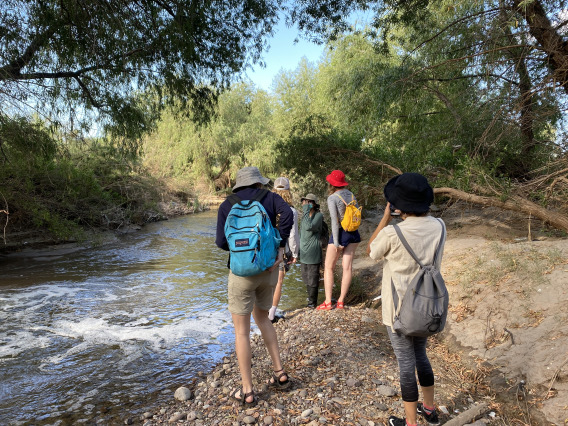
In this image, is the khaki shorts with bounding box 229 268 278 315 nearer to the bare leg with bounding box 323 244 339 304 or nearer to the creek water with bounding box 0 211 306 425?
the creek water with bounding box 0 211 306 425

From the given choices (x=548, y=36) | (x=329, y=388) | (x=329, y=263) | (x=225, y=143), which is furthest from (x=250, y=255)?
(x=225, y=143)

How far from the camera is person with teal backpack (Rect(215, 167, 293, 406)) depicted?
10.9 ft

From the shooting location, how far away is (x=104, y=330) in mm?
6340

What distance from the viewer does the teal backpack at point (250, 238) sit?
130 inches

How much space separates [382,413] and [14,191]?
1030 cm

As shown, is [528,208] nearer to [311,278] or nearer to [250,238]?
[311,278]

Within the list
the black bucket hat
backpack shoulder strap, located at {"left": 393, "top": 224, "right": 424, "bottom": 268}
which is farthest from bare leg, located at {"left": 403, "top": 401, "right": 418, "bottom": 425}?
the black bucket hat

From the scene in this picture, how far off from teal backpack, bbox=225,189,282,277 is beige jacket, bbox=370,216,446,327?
0.88m

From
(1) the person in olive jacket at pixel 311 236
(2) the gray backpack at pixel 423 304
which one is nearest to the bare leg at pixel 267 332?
(2) the gray backpack at pixel 423 304

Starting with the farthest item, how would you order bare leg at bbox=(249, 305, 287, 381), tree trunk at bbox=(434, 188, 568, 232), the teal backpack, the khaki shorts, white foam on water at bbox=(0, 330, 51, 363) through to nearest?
1. tree trunk at bbox=(434, 188, 568, 232)
2. white foam on water at bbox=(0, 330, 51, 363)
3. bare leg at bbox=(249, 305, 287, 381)
4. the khaki shorts
5. the teal backpack

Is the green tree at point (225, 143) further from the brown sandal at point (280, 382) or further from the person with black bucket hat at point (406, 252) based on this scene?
the person with black bucket hat at point (406, 252)

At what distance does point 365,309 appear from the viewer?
21.1 feet

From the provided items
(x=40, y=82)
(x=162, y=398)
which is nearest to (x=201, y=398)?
(x=162, y=398)

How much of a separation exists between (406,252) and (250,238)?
1209mm
